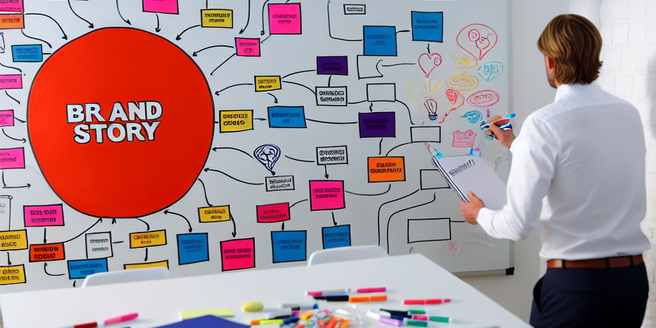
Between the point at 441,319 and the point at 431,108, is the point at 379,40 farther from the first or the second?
the point at 441,319

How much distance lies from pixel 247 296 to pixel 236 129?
3.73ft

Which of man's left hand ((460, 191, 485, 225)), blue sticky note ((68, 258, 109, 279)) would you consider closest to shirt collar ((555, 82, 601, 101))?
man's left hand ((460, 191, 485, 225))

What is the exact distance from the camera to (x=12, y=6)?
242cm

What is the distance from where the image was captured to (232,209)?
2695 mm

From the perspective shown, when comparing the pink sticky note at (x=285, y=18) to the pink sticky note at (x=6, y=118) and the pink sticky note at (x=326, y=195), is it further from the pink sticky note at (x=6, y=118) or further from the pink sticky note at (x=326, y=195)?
the pink sticky note at (x=6, y=118)

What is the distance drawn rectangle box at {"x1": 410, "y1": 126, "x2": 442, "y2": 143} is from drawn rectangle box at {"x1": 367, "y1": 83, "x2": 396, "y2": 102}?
20 cm

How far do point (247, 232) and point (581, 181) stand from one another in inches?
63.7

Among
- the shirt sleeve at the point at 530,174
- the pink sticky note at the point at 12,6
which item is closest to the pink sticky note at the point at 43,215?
the pink sticky note at the point at 12,6

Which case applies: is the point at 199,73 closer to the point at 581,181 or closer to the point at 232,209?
the point at 232,209

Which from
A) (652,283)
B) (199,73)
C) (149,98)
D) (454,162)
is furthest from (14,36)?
(652,283)

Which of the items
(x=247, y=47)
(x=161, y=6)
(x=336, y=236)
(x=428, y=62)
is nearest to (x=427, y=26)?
(x=428, y=62)

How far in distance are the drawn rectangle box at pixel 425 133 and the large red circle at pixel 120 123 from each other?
103 centimetres

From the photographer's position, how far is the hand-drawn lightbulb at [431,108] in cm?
283

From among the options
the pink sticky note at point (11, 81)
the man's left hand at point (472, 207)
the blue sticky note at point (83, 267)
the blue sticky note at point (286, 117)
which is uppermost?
the pink sticky note at point (11, 81)
